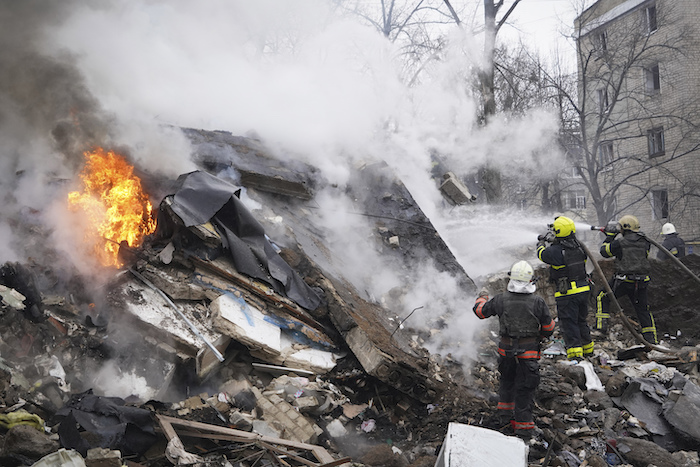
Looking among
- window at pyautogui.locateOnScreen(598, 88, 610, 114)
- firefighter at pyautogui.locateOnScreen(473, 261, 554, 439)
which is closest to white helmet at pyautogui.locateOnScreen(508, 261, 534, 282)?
firefighter at pyautogui.locateOnScreen(473, 261, 554, 439)

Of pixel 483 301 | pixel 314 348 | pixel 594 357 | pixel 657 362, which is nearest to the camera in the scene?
pixel 483 301

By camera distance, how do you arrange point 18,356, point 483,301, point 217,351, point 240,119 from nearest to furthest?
1. point 18,356
2. point 217,351
3. point 483,301
4. point 240,119

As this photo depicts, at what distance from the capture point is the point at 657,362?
5.78 metres

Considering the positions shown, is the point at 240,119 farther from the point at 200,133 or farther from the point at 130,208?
the point at 130,208

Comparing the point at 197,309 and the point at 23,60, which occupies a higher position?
the point at 23,60

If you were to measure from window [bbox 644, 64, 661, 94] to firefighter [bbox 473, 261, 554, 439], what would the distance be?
19844 millimetres

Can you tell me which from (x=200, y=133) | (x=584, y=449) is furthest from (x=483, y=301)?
(x=200, y=133)

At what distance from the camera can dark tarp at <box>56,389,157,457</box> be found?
3.28 m

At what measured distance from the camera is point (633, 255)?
6.95m

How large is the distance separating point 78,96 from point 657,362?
832 cm

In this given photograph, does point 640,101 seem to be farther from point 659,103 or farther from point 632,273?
point 632,273

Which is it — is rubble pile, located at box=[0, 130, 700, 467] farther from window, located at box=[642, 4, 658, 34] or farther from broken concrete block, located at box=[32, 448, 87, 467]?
window, located at box=[642, 4, 658, 34]

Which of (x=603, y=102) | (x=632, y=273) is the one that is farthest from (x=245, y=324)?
(x=603, y=102)

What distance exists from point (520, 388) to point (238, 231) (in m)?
3.55
